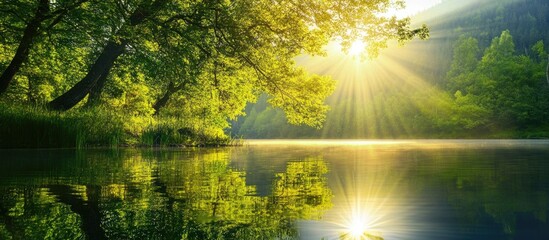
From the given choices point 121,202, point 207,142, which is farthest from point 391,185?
point 207,142

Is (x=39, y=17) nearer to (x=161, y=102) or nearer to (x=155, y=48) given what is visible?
(x=155, y=48)

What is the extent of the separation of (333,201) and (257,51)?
16711 millimetres

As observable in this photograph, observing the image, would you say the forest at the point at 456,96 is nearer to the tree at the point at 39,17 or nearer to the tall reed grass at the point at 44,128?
the tall reed grass at the point at 44,128

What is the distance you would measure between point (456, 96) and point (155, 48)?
128408 millimetres

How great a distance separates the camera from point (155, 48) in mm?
18719

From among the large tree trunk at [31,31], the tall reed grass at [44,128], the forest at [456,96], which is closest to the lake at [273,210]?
the tall reed grass at [44,128]

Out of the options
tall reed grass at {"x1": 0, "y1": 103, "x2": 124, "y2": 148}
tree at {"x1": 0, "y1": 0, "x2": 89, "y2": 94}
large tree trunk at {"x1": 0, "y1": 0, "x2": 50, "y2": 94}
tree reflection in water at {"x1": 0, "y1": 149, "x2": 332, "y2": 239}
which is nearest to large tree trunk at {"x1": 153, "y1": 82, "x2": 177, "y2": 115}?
tall reed grass at {"x1": 0, "y1": 103, "x2": 124, "y2": 148}

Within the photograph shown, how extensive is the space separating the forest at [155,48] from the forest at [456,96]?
9421cm

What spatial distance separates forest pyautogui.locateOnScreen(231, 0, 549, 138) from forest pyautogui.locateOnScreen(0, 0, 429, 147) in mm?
94212

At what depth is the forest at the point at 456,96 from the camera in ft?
367

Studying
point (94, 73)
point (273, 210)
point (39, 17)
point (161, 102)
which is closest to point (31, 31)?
point (39, 17)

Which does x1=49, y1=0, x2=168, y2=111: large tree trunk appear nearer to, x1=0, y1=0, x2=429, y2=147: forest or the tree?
x1=0, y1=0, x2=429, y2=147: forest

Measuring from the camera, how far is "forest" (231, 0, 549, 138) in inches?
4402

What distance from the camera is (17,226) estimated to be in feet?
7.41
